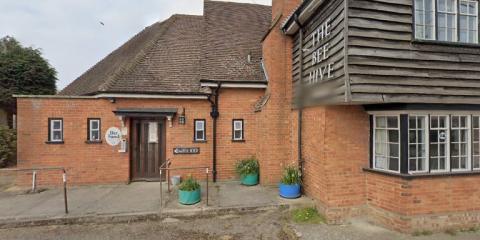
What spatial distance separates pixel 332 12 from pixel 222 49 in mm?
5611

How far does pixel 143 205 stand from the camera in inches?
277

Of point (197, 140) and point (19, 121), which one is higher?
point (19, 121)

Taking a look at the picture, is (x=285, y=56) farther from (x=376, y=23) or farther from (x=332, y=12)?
(x=376, y=23)

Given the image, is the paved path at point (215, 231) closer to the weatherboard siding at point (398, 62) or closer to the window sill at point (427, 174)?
the window sill at point (427, 174)

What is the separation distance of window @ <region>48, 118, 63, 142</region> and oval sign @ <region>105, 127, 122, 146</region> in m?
1.53

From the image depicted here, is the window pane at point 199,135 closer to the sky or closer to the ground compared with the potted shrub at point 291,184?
closer to the sky

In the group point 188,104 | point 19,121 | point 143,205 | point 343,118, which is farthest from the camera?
point 188,104

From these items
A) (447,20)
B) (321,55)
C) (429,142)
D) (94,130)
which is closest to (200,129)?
(94,130)

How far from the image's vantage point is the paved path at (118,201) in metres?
6.49

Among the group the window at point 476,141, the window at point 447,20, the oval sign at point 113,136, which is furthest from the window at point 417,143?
the oval sign at point 113,136

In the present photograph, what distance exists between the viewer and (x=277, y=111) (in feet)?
28.6

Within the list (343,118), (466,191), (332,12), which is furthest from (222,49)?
(466,191)

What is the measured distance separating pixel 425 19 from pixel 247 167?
20.8 ft

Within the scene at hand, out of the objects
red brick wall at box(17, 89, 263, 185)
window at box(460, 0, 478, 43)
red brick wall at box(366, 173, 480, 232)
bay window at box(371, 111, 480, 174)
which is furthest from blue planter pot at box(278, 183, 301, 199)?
window at box(460, 0, 478, 43)
